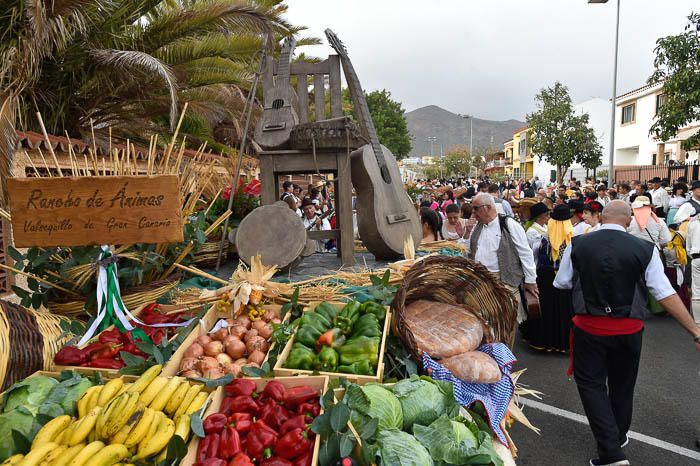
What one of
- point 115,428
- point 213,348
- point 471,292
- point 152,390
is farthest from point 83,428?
point 471,292

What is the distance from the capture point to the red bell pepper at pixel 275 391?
7.44ft

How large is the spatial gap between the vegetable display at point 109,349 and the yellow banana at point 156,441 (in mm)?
747

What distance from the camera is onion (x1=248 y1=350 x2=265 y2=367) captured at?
2774 mm

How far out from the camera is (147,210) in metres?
2.71

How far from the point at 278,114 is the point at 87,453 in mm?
3632

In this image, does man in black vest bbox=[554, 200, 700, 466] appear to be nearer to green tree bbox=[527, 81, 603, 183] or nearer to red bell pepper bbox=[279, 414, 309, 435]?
red bell pepper bbox=[279, 414, 309, 435]

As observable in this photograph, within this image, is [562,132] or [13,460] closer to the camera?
[13,460]

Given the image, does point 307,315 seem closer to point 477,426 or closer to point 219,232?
point 477,426

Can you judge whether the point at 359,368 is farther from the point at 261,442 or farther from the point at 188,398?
the point at 188,398

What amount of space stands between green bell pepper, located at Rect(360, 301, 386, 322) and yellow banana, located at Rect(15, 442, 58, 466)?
175 centimetres

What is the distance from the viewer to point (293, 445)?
77.3 inches

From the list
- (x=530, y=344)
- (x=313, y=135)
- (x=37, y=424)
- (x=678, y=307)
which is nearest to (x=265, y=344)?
(x=37, y=424)

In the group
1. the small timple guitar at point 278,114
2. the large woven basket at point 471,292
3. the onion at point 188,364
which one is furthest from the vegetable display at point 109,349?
the small timple guitar at point 278,114

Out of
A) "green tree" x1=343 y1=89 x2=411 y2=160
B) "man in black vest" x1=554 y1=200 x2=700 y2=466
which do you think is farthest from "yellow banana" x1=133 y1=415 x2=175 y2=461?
"green tree" x1=343 y1=89 x2=411 y2=160
